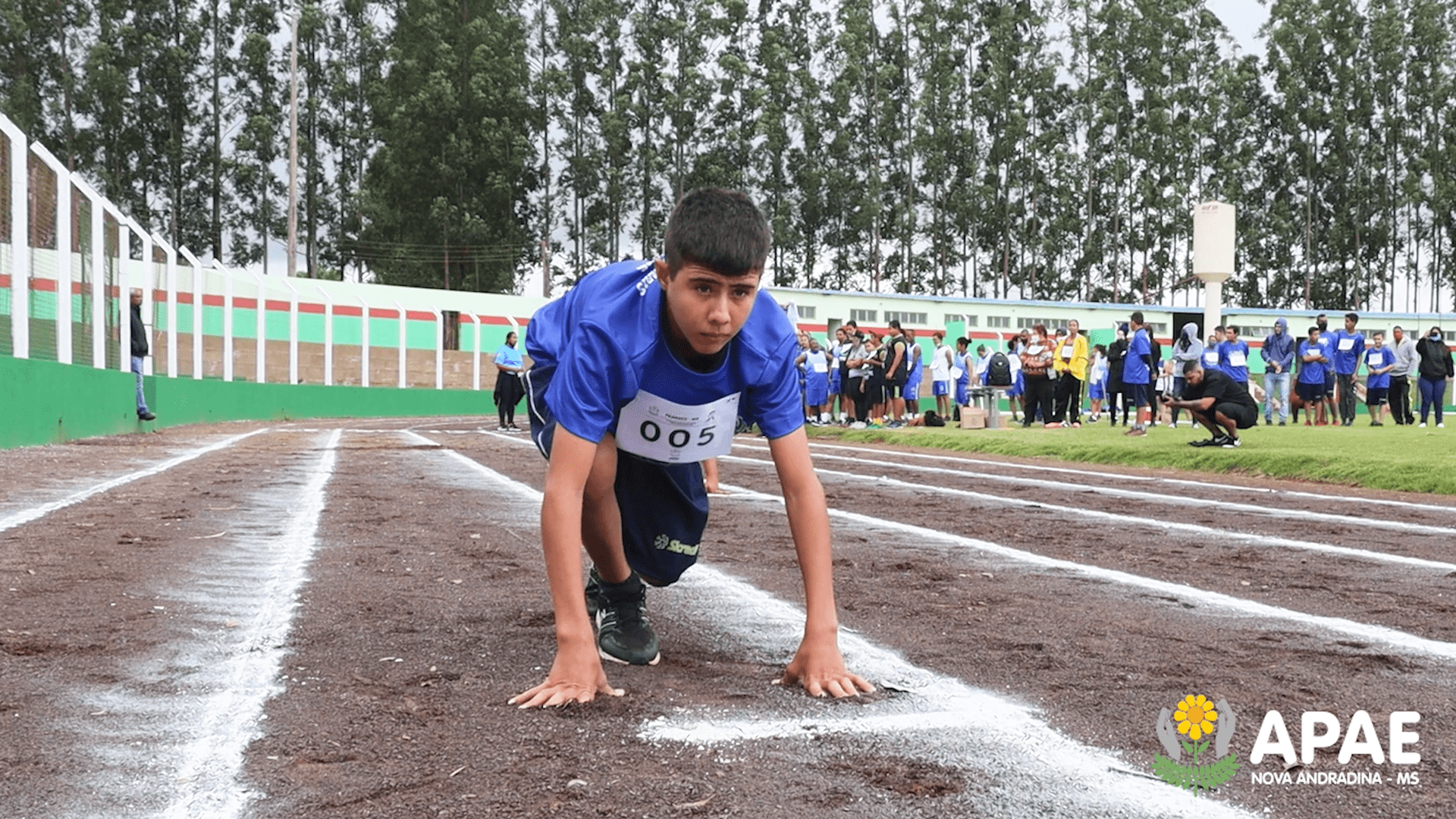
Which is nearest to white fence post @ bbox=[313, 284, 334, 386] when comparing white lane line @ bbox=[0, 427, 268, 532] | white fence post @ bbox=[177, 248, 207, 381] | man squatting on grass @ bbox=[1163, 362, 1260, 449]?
white fence post @ bbox=[177, 248, 207, 381]

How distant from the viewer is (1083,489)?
1036 cm

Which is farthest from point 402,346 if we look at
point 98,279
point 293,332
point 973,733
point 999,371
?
point 973,733

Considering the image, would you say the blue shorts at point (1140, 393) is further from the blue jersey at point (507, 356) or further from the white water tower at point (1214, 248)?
the blue jersey at point (507, 356)

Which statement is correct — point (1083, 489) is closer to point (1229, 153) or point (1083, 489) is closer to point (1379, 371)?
point (1379, 371)

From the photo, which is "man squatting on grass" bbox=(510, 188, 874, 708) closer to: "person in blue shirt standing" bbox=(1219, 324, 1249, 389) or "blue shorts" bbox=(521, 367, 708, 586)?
"blue shorts" bbox=(521, 367, 708, 586)

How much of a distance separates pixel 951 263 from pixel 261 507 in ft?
187

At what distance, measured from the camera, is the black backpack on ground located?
2300 cm

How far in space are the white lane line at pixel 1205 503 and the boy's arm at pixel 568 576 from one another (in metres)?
6.10

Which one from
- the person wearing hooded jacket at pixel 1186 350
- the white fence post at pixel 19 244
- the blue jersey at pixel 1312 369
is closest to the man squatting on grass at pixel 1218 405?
the person wearing hooded jacket at pixel 1186 350

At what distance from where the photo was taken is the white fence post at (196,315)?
24.0m

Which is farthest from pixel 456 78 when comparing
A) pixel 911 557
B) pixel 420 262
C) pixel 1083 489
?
pixel 911 557

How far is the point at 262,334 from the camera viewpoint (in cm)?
2953

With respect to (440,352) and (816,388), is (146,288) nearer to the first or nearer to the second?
(816,388)

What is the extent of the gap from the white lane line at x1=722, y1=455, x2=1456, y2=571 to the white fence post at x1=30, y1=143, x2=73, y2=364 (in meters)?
9.50
